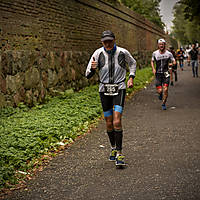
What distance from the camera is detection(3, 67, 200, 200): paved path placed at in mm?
4641

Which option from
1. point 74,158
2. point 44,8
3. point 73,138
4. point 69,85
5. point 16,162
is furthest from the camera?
point 69,85

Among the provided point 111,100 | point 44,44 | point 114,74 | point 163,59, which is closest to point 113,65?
point 114,74

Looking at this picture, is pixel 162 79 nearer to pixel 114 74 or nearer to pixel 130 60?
pixel 130 60

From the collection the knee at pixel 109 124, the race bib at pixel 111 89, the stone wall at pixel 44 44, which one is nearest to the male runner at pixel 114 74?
the race bib at pixel 111 89

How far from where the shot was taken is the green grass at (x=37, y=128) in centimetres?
599

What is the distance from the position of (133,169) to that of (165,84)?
5915 mm

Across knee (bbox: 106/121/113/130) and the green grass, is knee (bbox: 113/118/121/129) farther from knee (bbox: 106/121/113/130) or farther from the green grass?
the green grass

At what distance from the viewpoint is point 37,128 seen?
7.76 metres

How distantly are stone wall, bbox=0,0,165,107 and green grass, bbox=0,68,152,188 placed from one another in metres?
0.60

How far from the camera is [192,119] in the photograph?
31.2 feet

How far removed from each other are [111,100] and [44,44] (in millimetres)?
6535

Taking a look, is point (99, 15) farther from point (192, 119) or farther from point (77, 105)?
point (192, 119)

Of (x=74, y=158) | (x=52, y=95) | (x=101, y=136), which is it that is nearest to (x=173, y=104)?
(x=52, y=95)

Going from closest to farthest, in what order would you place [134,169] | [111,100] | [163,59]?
[134,169] < [111,100] < [163,59]
